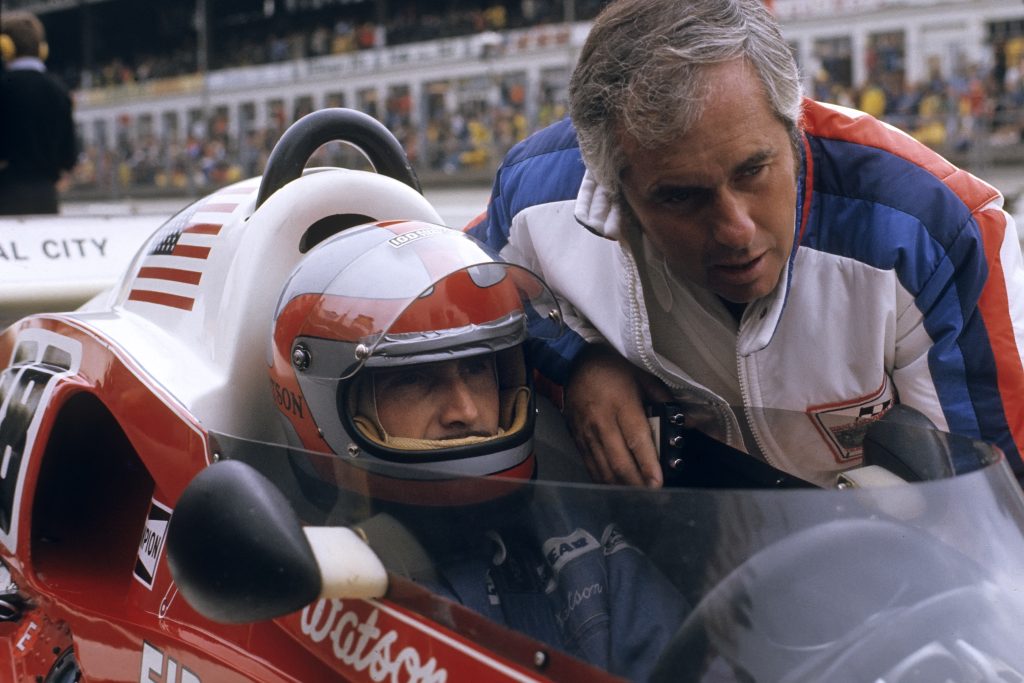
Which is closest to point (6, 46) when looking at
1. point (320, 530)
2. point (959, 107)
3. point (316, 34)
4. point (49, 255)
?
point (49, 255)

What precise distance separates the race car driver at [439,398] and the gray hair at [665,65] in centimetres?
28

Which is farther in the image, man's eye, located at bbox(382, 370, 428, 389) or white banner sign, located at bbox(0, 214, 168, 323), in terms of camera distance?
white banner sign, located at bbox(0, 214, 168, 323)

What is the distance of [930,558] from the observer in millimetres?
1162

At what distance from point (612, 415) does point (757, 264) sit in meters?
0.33

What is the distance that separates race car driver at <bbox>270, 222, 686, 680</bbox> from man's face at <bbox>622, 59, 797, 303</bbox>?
24 cm

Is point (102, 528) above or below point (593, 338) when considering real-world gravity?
below

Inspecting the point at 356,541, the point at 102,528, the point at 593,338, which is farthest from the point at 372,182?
the point at 356,541

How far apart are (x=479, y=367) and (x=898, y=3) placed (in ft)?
61.0

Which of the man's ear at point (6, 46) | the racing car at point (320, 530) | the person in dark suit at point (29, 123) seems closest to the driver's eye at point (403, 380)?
the racing car at point (320, 530)

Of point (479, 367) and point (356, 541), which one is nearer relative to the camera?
point (356, 541)

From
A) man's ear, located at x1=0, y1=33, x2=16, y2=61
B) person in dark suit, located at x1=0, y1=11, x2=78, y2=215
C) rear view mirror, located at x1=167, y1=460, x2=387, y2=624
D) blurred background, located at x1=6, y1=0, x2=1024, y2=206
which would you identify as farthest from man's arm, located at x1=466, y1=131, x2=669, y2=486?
blurred background, located at x1=6, y1=0, x2=1024, y2=206

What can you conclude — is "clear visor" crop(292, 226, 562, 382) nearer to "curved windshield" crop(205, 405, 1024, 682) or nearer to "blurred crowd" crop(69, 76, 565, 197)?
"curved windshield" crop(205, 405, 1024, 682)

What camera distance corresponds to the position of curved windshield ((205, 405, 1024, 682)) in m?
1.10

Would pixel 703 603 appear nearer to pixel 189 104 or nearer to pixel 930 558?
pixel 930 558
